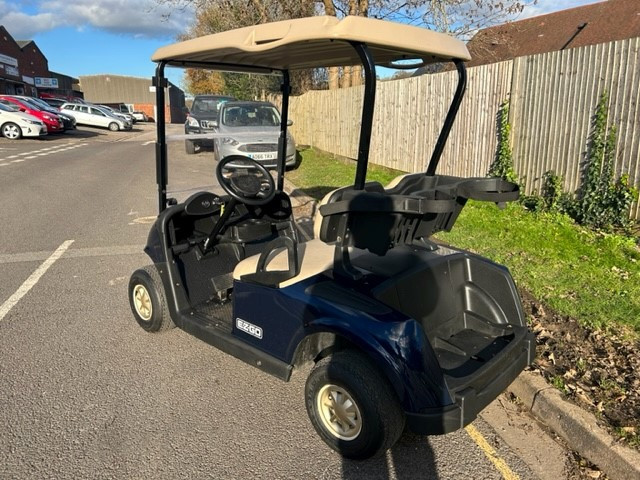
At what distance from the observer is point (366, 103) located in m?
2.23

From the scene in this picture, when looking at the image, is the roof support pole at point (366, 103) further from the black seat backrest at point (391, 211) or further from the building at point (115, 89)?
the building at point (115, 89)

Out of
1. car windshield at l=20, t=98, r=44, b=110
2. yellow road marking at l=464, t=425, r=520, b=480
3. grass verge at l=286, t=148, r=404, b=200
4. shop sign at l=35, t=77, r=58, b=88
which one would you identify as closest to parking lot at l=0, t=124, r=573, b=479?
yellow road marking at l=464, t=425, r=520, b=480

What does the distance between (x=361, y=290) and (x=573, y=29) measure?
912 inches

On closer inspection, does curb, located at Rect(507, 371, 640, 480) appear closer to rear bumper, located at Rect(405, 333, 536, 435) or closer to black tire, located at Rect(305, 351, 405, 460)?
rear bumper, located at Rect(405, 333, 536, 435)

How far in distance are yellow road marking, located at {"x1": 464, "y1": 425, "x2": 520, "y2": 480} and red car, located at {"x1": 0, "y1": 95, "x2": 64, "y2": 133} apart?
80.0ft

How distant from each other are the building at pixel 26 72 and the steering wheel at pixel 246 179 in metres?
42.5

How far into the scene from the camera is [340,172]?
11.2m

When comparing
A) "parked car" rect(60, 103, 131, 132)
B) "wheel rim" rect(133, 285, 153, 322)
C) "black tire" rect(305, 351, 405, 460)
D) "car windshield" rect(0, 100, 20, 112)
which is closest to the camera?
"black tire" rect(305, 351, 405, 460)

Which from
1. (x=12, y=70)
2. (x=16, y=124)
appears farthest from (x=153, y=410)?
(x=12, y=70)

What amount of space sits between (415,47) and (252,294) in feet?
4.85

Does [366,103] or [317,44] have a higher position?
[317,44]

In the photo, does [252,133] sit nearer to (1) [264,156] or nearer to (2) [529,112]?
(1) [264,156]

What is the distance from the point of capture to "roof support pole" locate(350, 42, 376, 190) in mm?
2189

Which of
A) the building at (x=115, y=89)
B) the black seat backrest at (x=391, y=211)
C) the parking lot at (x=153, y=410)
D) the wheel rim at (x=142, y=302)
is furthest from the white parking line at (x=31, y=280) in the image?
the building at (x=115, y=89)
